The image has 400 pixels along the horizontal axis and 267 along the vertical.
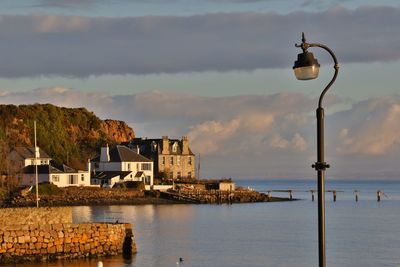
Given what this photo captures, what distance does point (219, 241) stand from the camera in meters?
65.7

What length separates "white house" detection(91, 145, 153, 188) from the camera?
126 meters

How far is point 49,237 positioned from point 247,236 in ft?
99.0

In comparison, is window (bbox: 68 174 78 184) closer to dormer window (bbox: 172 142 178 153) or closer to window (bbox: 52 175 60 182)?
window (bbox: 52 175 60 182)

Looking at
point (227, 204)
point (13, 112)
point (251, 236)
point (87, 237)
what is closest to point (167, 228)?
point (251, 236)

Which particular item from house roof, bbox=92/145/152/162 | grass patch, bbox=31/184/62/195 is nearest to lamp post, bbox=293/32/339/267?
grass patch, bbox=31/184/62/195

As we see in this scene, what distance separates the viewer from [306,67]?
47.3 ft

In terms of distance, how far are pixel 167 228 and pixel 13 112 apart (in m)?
89.0

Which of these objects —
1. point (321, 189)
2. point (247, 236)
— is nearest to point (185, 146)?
point (247, 236)

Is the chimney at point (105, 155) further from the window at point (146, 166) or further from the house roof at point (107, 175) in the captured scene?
the window at point (146, 166)

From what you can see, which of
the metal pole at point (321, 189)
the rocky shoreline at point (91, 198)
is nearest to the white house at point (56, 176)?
the rocky shoreline at point (91, 198)

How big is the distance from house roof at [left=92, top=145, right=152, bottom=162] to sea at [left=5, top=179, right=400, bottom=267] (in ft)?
53.8

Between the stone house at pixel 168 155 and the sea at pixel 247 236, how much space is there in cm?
2698

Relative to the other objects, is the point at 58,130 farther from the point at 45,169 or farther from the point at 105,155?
the point at 45,169

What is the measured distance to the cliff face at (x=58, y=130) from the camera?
153 meters
